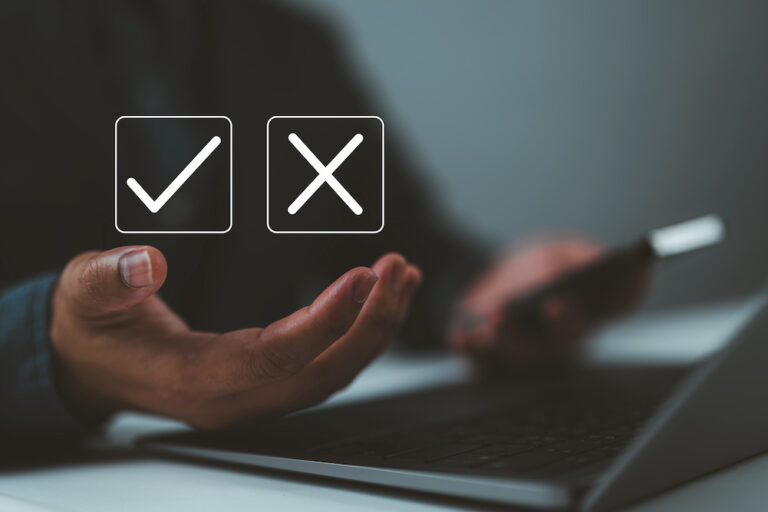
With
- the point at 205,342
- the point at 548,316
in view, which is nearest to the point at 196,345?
the point at 205,342

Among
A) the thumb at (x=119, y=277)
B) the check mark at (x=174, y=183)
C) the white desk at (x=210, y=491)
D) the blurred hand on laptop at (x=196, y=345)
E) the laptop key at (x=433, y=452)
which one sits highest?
the check mark at (x=174, y=183)

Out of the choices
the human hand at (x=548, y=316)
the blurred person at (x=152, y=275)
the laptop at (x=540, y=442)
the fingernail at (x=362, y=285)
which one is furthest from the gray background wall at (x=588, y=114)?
the fingernail at (x=362, y=285)

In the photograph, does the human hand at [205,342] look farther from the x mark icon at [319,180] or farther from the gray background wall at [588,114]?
the gray background wall at [588,114]

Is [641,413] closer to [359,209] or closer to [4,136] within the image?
[359,209]

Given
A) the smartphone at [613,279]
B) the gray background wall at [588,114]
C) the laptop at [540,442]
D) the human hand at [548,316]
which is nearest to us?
the laptop at [540,442]

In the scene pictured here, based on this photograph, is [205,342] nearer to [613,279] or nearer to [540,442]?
[540,442]

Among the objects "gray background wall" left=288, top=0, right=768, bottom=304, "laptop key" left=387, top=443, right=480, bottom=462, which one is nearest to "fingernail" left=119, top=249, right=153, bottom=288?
"laptop key" left=387, top=443, right=480, bottom=462

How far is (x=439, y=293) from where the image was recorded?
808mm

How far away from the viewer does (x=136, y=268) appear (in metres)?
0.22

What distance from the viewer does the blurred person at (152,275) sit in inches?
9.5

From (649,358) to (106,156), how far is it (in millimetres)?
487

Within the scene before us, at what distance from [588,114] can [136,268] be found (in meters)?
1.68

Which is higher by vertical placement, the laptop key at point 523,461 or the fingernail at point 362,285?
the fingernail at point 362,285

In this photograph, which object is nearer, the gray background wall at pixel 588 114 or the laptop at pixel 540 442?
the laptop at pixel 540 442
